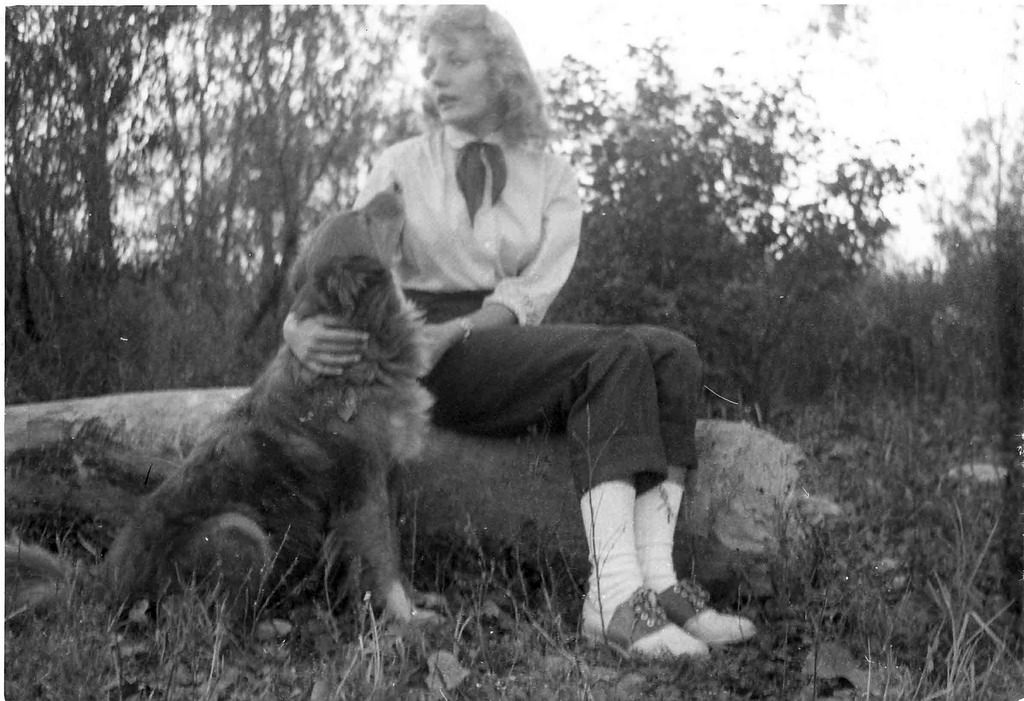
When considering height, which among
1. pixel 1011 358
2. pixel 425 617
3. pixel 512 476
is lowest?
pixel 425 617

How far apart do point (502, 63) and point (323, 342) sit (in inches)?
43.6

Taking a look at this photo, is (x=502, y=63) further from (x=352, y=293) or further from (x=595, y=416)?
(x=595, y=416)

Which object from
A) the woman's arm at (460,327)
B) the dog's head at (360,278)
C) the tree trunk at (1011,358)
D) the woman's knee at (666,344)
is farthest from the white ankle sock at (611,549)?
the tree trunk at (1011,358)

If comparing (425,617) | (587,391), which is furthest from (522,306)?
(425,617)

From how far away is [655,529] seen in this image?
3.33 m

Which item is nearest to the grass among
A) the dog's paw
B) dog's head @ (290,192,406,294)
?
the dog's paw

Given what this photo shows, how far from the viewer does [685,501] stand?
3467 mm

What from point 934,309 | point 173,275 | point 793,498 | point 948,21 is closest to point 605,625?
point 793,498

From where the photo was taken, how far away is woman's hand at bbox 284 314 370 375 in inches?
131

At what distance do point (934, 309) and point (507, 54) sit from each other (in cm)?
169

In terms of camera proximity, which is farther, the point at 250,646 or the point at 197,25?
the point at 197,25

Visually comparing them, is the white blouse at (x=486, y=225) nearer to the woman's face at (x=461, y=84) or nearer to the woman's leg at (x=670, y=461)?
the woman's face at (x=461, y=84)

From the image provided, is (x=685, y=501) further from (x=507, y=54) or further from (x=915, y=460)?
(x=507, y=54)

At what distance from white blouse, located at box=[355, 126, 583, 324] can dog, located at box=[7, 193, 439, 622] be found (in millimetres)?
85
